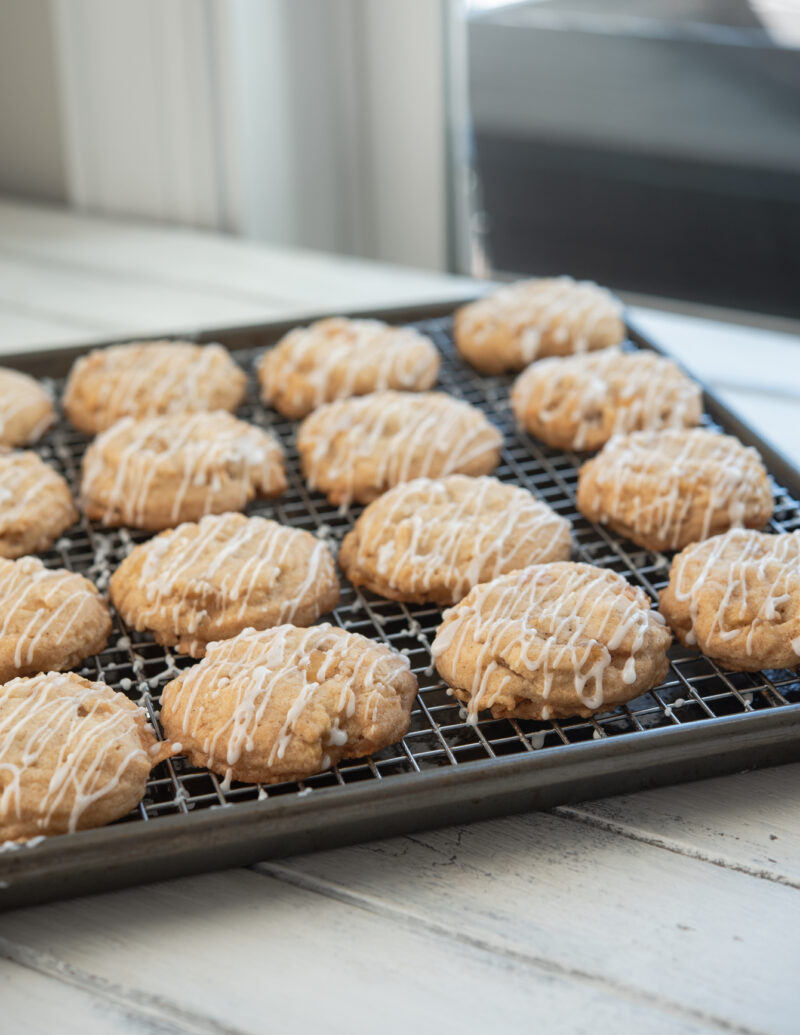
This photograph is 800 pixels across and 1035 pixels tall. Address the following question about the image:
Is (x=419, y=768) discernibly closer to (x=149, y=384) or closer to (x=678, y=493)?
(x=678, y=493)

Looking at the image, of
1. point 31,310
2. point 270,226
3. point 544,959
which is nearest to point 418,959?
point 544,959

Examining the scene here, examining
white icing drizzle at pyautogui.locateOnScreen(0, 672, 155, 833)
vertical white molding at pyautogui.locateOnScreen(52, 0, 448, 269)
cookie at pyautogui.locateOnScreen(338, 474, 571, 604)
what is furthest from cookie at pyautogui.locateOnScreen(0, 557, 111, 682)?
vertical white molding at pyautogui.locateOnScreen(52, 0, 448, 269)

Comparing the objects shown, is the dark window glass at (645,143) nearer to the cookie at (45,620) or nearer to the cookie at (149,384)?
the cookie at (149,384)

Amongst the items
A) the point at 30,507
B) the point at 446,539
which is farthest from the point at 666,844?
the point at 30,507

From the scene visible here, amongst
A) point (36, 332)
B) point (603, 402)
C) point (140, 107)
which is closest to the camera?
point (603, 402)

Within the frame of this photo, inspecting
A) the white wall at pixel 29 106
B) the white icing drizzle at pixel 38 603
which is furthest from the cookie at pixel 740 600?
A: the white wall at pixel 29 106

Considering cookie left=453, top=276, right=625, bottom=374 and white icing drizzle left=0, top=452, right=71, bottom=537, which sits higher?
cookie left=453, top=276, right=625, bottom=374

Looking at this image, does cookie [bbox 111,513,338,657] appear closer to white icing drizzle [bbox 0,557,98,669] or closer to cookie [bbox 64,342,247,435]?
white icing drizzle [bbox 0,557,98,669]
